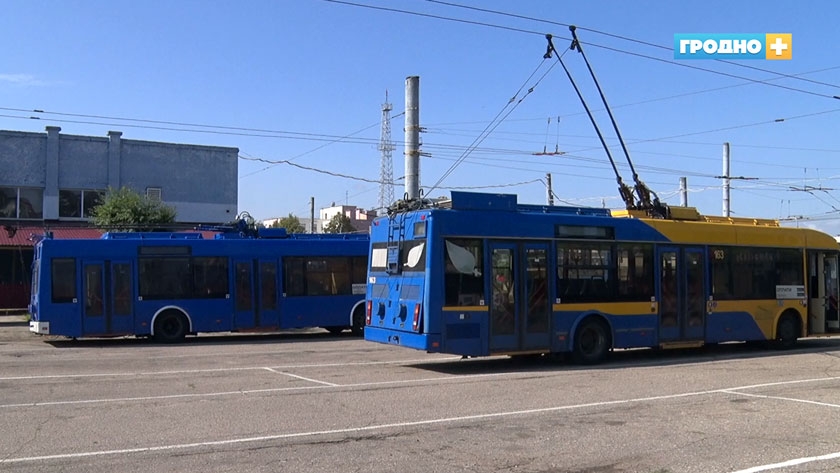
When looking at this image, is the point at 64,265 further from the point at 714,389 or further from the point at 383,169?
the point at 383,169

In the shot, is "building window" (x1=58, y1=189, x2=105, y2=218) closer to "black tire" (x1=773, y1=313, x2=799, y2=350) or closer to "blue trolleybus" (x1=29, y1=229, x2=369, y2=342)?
"blue trolleybus" (x1=29, y1=229, x2=369, y2=342)

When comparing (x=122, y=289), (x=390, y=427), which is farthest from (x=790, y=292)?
(x=122, y=289)

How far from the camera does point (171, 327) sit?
2158cm

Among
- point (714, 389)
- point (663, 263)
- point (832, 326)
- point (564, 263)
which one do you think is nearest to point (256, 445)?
point (714, 389)

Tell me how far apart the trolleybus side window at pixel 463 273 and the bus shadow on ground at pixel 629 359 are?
1.35m

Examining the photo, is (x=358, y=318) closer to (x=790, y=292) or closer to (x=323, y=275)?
(x=323, y=275)

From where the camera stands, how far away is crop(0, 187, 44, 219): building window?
119ft

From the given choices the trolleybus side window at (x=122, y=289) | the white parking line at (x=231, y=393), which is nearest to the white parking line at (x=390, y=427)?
the white parking line at (x=231, y=393)

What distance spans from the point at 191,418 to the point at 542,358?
9291 millimetres

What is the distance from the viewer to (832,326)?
2003cm

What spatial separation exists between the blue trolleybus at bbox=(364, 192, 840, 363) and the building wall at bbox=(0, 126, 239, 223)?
25.5 meters

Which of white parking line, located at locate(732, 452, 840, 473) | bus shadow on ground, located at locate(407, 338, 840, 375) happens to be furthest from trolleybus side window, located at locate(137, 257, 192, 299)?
white parking line, located at locate(732, 452, 840, 473)

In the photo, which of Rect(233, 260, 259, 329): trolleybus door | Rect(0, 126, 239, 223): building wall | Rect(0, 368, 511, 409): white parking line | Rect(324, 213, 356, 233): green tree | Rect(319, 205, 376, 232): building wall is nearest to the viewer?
Rect(0, 368, 511, 409): white parking line

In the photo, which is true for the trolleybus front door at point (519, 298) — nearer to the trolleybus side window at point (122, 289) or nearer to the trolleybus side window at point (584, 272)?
the trolleybus side window at point (584, 272)
